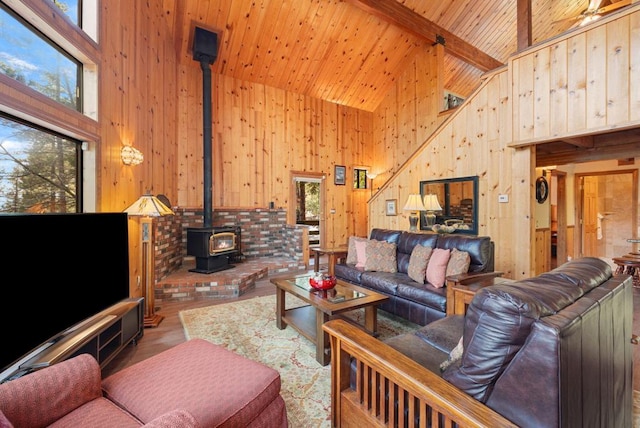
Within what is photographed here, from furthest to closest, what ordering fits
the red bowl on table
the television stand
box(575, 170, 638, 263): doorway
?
box(575, 170, 638, 263): doorway → the red bowl on table → the television stand

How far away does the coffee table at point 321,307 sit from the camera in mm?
2256

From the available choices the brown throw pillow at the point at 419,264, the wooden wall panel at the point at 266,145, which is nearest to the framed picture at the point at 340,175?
the wooden wall panel at the point at 266,145

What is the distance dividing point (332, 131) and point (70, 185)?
18.3 feet

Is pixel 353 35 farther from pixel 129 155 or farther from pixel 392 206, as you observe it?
pixel 129 155

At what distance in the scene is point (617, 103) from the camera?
2895mm

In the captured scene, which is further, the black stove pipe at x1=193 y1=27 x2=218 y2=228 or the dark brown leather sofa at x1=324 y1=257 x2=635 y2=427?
the black stove pipe at x1=193 y1=27 x2=218 y2=228

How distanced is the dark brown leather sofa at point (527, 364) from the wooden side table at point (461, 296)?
92cm

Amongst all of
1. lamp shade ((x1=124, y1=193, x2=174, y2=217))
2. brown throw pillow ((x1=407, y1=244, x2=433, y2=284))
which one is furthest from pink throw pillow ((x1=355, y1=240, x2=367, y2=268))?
lamp shade ((x1=124, y1=193, x2=174, y2=217))

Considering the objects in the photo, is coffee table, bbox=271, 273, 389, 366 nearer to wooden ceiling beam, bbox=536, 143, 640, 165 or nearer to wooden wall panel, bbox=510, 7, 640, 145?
wooden wall panel, bbox=510, 7, 640, 145

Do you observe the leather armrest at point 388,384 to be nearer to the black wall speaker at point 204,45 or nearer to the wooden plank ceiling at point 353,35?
the wooden plank ceiling at point 353,35

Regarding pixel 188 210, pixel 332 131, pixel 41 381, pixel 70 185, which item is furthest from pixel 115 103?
pixel 332 131

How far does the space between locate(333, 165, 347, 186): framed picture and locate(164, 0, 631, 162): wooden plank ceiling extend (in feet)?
5.52

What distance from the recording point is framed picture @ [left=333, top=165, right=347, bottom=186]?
23.5 ft

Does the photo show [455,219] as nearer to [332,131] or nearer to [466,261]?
[466,261]
